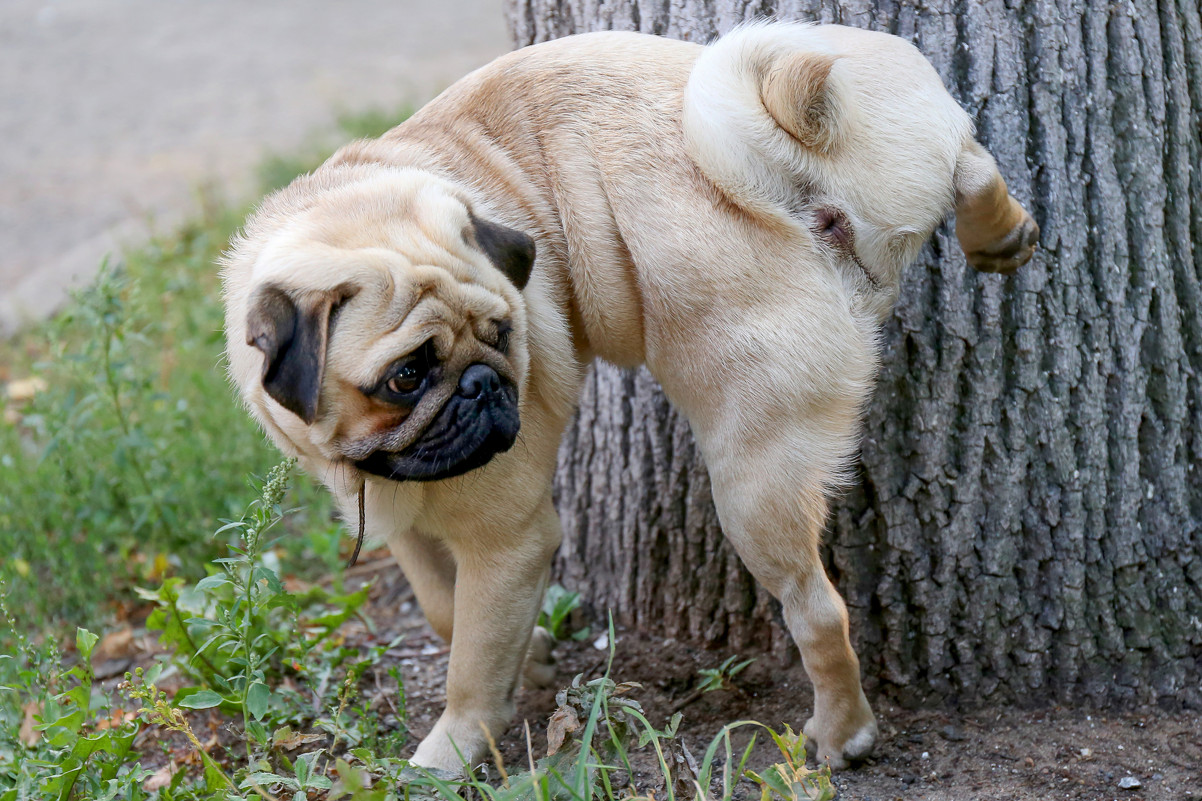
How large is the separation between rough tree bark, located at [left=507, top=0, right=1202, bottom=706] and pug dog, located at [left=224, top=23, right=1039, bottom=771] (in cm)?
28

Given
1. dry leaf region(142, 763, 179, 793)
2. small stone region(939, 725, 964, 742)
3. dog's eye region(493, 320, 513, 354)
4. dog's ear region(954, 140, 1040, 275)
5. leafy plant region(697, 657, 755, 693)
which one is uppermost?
dog's ear region(954, 140, 1040, 275)

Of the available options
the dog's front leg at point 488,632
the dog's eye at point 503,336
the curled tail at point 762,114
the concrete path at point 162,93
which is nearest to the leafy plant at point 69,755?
the dog's front leg at point 488,632

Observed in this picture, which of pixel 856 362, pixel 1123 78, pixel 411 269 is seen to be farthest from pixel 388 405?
pixel 1123 78

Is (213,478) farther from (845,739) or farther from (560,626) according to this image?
Answer: (845,739)

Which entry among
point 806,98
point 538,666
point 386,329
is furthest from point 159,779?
point 806,98

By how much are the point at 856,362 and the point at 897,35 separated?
3.44ft

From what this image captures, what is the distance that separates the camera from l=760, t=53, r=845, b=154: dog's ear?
275 centimetres

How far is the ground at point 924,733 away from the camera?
10.3ft

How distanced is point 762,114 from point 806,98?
0.13 metres

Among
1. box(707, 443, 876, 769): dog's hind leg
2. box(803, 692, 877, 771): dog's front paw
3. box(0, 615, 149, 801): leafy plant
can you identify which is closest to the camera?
box(0, 615, 149, 801): leafy plant

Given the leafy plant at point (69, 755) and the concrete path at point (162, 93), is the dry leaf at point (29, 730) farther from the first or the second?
the concrete path at point (162, 93)

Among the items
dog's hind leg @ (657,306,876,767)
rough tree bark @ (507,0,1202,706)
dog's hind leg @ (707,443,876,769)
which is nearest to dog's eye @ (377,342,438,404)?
dog's hind leg @ (657,306,876,767)

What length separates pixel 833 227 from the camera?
2.95m

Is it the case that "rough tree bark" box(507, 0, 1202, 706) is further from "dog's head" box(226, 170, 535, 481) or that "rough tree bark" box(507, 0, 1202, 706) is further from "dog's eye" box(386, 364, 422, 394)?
"dog's eye" box(386, 364, 422, 394)
